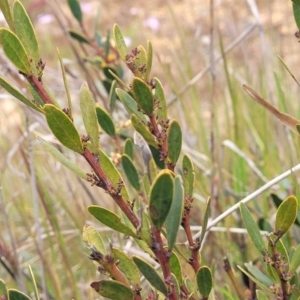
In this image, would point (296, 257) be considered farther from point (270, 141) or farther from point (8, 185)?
point (8, 185)

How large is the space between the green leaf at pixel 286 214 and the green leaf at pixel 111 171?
11 cm

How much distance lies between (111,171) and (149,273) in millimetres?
85

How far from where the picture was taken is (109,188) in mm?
348

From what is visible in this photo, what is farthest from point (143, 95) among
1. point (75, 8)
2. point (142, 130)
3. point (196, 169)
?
point (196, 169)

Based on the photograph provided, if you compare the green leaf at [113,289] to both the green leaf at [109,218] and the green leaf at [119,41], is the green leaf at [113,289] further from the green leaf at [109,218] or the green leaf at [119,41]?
the green leaf at [119,41]

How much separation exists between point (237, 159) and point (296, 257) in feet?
2.20

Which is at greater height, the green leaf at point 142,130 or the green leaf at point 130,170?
the green leaf at point 142,130

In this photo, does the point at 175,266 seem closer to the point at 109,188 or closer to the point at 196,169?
the point at 109,188

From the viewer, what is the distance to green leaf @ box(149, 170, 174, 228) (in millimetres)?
288

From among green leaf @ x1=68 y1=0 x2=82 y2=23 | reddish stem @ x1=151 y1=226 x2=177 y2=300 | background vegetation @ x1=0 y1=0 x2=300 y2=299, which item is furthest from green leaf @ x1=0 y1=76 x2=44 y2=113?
green leaf @ x1=68 y1=0 x2=82 y2=23

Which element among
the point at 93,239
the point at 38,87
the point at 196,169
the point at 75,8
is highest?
Answer: the point at 75,8

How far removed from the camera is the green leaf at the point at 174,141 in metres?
0.38

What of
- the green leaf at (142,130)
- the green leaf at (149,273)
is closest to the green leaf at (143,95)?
the green leaf at (142,130)

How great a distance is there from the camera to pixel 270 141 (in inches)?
46.7
